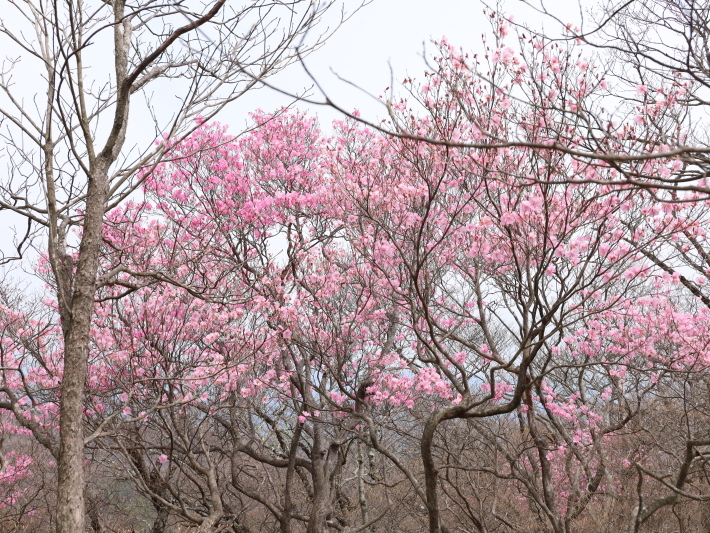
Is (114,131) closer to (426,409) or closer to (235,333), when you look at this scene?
(235,333)

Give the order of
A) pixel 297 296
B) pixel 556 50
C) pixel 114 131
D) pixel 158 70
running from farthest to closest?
pixel 297 296, pixel 556 50, pixel 158 70, pixel 114 131

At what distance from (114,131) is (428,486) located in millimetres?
3551

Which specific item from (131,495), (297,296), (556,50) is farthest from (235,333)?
(131,495)

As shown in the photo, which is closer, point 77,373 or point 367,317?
point 77,373

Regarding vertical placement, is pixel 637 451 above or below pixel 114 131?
below

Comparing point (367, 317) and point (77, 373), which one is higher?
point (367, 317)

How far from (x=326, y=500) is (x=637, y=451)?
5.24 meters

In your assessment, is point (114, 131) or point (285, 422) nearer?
point (114, 131)

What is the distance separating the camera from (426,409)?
11734mm

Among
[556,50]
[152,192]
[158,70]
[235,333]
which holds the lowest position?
[235,333]

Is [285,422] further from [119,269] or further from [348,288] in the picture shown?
[119,269]

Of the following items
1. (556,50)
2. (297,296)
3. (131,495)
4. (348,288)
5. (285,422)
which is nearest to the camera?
(556,50)

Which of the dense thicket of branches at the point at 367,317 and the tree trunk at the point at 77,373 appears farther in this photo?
the dense thicket of branches at the point at 367,317

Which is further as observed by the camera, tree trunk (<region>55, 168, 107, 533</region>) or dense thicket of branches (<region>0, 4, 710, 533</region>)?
dense thicket of branches (<region>0, 4, 710, 533</region>)
